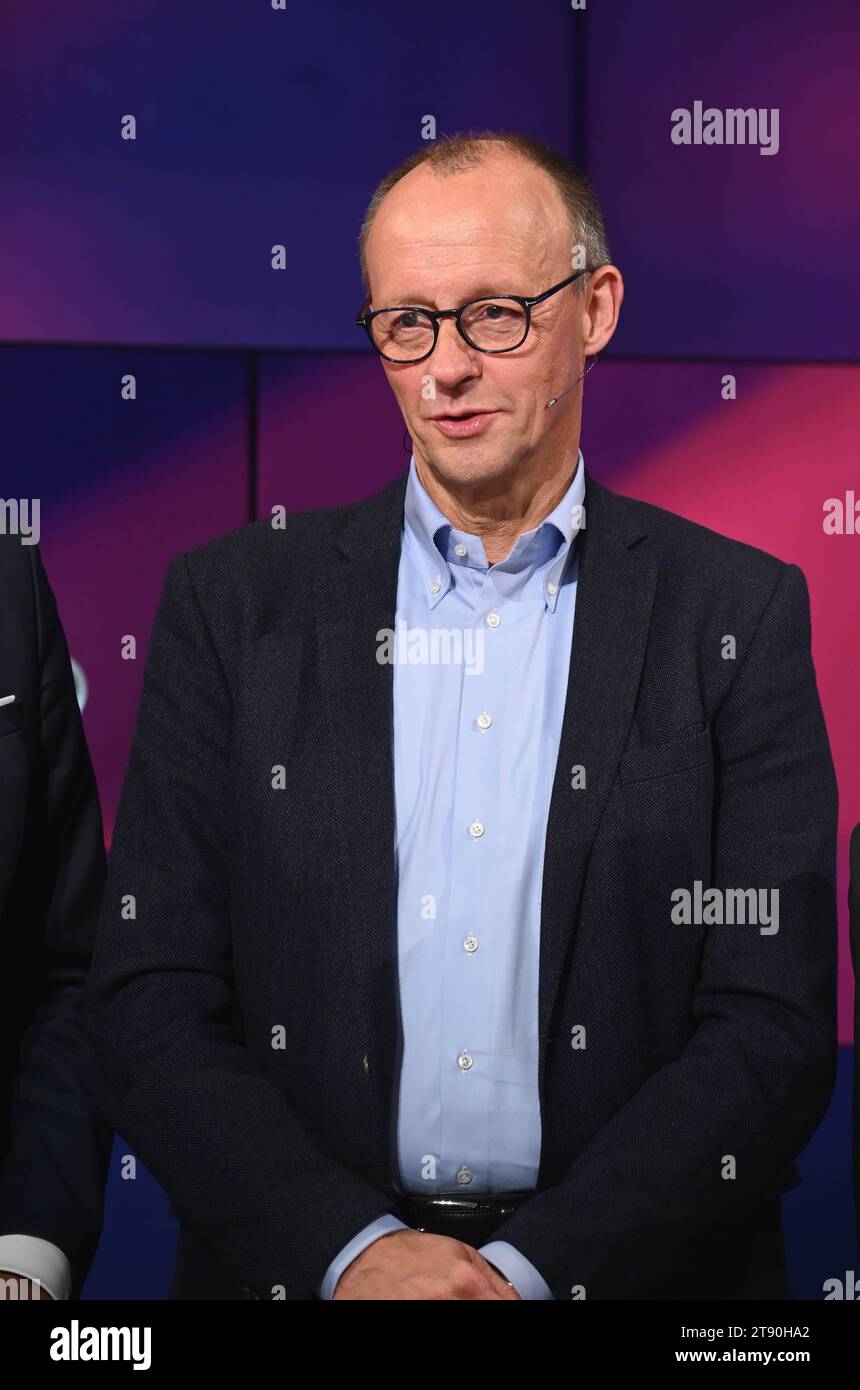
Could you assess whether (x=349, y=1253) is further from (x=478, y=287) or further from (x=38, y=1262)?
(x=478, y=287)

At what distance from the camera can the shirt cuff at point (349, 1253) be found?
1810mm

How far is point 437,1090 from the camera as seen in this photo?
6.46 ft

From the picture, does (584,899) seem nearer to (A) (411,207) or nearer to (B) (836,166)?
(A) (411,207)

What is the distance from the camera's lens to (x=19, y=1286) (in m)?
1.90

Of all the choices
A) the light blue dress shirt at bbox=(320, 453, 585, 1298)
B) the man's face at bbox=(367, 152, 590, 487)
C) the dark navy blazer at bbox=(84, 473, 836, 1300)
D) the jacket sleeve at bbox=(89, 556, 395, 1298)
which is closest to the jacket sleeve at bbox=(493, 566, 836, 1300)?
the dark navy blazer at bbox=(84, 473, 836, 1300)

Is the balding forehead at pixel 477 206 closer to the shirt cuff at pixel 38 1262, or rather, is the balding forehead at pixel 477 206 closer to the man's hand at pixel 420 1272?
the man's hand at pixel 420 1272

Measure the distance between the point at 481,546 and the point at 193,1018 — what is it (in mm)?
726

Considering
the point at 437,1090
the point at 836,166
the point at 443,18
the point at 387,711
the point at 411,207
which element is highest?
the point at 443,18

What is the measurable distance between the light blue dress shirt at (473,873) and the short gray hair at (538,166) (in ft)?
1.40

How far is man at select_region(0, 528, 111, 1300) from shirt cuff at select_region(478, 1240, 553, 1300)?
1.78ft

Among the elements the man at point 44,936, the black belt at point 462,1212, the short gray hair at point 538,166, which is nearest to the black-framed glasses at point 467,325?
the short gray hair at point 538,166

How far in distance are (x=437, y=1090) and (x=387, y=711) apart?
48cm
